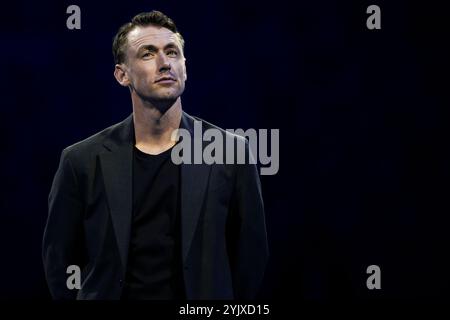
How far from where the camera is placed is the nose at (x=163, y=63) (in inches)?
95.3

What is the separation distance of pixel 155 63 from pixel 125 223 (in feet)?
1.92

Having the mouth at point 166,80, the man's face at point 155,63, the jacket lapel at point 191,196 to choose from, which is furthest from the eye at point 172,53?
the jacket lapel at point 191,196

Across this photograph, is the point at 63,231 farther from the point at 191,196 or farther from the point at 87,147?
the point at 191,196

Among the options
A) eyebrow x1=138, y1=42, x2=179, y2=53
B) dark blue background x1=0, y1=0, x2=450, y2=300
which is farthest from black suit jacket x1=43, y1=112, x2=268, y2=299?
dark blue background x1=0, y1=0, x2=450, y2=300

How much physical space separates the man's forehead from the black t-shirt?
46 cm

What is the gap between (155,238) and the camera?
2.26 m

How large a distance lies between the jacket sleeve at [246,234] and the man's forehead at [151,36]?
49 cm

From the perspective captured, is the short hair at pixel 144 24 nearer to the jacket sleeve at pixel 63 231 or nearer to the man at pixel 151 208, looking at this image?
the man at pixel 151 208

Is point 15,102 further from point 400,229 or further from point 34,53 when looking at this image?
point 400,229

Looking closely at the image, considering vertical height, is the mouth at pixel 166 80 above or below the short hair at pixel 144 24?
below

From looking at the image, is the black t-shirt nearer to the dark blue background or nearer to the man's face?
the man's face

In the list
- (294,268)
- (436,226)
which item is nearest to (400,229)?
(436,226)

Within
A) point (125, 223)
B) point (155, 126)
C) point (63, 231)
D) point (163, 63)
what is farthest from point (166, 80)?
point (63, 231)

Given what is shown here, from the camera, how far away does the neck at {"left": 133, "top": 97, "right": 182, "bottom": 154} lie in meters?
2.46
